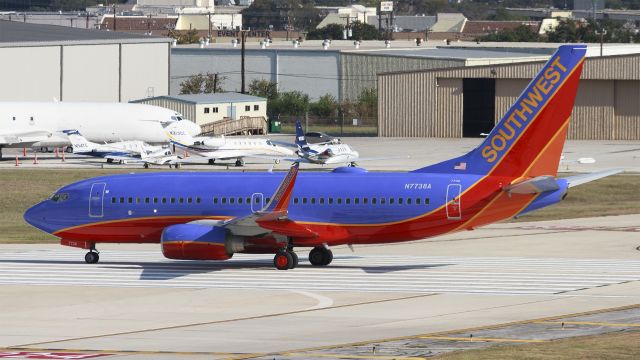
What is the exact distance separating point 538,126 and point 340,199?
6843 millimetres

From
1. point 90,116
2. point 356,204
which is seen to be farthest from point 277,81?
point 356,204

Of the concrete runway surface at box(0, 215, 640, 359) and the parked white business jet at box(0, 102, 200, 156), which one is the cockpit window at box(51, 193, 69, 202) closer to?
the concrete runway surface at box(0, 215, 640, 359)

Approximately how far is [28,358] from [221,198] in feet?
54.0

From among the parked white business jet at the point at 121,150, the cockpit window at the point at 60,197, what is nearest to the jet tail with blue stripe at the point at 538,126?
the cockpit window at the point at 60,197

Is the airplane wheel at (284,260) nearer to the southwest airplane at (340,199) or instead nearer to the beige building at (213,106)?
the southwest airplane at (340,199)

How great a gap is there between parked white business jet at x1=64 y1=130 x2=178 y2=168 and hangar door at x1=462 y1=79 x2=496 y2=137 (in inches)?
1220

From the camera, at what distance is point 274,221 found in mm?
42562

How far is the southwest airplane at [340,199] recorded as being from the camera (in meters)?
41.9

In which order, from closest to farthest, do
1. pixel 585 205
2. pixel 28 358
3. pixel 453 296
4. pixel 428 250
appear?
1. pixel 28 358
2. pixel 453 296
3. pixel 428 250
4. pixel 585 205

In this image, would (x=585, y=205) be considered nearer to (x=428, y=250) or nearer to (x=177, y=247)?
(x=428, y=250)

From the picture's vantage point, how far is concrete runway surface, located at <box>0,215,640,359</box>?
101ft

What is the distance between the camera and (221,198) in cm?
4459

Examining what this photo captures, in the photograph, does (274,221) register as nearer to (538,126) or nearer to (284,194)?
(284,194)

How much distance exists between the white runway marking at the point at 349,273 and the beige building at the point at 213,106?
256ft
